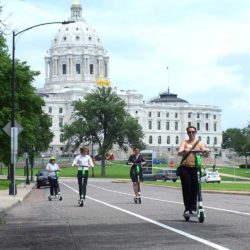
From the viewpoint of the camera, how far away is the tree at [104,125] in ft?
340

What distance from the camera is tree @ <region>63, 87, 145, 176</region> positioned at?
104 metres

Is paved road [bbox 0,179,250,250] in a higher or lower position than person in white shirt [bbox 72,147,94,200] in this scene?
lower

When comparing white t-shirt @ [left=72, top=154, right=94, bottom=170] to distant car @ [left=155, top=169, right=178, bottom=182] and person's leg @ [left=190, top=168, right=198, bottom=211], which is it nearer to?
person's leg @ [left=190, top=168, right=198, bottom=211]

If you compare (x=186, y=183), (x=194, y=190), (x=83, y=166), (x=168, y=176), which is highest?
(x=83, y=166)

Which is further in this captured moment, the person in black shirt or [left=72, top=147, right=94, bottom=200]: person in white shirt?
the person in black shirt

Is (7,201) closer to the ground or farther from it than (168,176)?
closer to the ground

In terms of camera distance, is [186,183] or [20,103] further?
[20,103]

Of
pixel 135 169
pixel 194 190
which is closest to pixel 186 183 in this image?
pixel 194 190

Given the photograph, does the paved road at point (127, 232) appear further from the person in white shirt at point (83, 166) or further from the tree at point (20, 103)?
the tree at point (20, 103)

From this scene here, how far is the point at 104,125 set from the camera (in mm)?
107688

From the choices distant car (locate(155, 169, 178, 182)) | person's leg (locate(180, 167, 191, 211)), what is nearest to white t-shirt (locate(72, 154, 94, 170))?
person's leg (locate(180, 167, 191, 211))

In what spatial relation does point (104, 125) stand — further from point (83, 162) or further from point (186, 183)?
point (186, 183)

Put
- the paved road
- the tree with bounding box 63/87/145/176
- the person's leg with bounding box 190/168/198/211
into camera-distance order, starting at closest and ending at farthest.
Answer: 1. the paved road
2. the person's leg with bounding box 190/168/198/211
3. the tree with bounding box 63/87/145/176

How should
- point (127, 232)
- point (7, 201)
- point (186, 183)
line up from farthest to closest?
1. point (7, 201)
2. point (186, 183)
3. point (127, 232)
